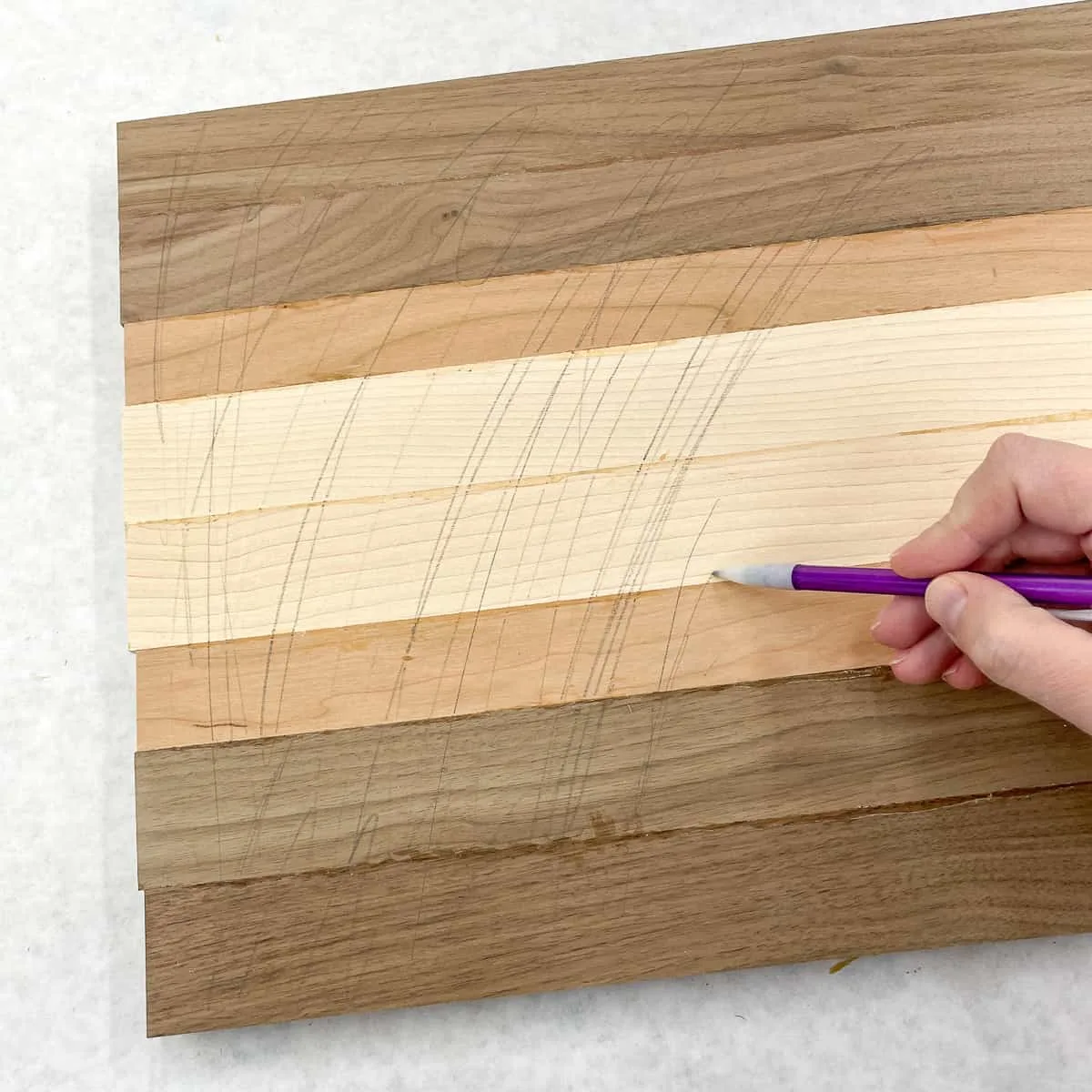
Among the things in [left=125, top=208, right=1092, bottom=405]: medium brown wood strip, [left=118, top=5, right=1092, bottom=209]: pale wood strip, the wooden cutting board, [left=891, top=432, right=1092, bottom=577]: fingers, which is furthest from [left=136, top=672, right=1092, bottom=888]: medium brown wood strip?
[left=118, top=5, right=1092, bottom=209]: pale wood strip

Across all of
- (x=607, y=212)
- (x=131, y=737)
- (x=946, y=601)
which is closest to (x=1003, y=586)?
(x=946, y=601)

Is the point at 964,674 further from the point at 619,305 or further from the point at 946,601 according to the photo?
the point at 619,305

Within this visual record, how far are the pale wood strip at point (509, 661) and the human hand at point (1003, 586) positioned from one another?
4cm

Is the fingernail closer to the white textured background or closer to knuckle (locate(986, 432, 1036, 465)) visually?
knuckle (locate(986, 432, 1036, 465))

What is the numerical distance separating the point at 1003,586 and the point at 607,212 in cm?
42

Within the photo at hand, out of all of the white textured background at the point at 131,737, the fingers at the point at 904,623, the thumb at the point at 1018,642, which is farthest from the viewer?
the white textured background at the point at 131,737

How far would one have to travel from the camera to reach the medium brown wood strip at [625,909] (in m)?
0.73

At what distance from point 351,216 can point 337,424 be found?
6.9 inches

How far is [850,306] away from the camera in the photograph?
786 millimetres

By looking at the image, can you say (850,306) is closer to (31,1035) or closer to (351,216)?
(351,216)

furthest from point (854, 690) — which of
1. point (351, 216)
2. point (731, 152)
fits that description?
point (351, 216)

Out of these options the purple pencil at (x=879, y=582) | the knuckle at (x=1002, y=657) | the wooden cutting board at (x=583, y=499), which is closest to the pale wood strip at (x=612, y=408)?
the wooden cutting board at (x=583, y=499)

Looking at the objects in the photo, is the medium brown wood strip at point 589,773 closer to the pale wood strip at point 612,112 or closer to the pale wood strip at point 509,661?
the pale wood strip at point 509,661

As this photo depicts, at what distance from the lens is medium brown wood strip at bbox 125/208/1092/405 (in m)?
0.79
